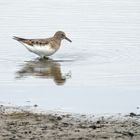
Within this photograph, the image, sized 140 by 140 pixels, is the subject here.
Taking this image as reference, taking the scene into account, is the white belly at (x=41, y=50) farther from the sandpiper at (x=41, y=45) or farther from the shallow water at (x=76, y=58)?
the shallow water at (x=76, y=58)

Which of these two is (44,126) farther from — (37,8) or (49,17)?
(37,8)

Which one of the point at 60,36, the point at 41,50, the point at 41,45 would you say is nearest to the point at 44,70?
the point at 41,50

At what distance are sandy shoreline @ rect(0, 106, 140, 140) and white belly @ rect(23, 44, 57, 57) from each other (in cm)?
466

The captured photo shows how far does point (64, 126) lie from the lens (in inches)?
366

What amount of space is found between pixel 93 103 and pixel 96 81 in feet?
4.63

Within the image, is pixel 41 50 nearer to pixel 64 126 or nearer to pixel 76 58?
pixel 76 58

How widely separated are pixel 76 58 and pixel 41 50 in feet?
2.76

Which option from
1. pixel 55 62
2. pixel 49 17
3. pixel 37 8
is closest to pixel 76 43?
pixel 55 62

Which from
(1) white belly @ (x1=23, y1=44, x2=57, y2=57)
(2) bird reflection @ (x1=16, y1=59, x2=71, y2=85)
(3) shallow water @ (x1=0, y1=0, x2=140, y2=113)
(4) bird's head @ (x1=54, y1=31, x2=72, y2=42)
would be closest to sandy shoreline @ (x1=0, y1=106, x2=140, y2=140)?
(3) shallow water @ (x1=0, y1=0, x2=140, y2=113)

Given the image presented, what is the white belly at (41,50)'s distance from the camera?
15.1 metres

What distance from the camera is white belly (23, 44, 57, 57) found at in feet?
49.6

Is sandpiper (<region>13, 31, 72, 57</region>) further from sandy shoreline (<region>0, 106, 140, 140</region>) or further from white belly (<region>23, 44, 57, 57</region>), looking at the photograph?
sandy shoreline (<region>0, 106, 140, 140</region>)

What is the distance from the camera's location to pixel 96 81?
12.5m

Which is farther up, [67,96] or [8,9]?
[8,9]
